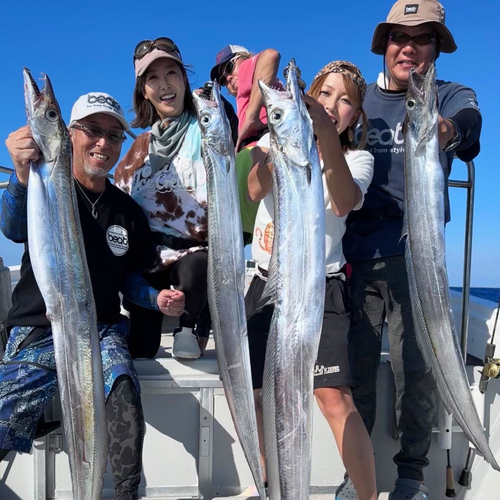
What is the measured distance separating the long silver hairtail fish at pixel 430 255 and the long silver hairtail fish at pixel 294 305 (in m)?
0.46

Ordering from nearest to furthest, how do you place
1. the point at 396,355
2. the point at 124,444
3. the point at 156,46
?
1. the point at 124,444
2. the point at 396,355
3. the point at 156,46

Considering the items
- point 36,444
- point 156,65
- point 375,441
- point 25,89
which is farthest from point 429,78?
point 36,444

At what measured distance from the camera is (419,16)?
114 inches

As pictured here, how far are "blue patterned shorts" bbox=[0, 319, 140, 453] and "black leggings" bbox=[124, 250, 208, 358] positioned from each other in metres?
0.51

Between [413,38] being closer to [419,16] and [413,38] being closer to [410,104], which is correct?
[419,16]

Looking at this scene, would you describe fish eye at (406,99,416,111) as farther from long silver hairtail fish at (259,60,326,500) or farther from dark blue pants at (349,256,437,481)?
dark blue pants at (349,256,437,481)

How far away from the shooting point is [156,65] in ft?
11.4

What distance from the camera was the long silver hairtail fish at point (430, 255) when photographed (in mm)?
2254

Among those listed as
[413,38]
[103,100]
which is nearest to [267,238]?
[103,100]

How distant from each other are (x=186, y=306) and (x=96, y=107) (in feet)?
4.26

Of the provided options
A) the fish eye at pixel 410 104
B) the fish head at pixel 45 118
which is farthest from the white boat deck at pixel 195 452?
→ the fish eye at pixel 410 104

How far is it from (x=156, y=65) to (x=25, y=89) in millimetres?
1552

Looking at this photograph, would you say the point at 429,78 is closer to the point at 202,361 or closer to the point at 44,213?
the point at 44,213

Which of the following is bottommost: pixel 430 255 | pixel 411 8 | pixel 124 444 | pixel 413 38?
pixel 124 444
